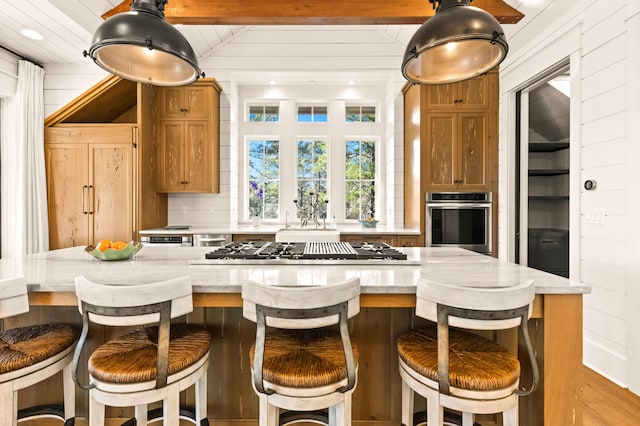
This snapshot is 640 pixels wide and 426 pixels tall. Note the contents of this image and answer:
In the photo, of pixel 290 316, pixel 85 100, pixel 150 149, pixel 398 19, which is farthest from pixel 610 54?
pixel 85 100

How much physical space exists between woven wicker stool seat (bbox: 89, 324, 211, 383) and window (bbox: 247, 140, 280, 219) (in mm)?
3324

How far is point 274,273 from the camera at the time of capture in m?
1.58

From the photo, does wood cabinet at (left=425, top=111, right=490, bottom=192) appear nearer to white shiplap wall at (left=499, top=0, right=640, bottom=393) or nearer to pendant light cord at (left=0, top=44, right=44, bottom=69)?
white shiplap wall at (left=499, top=0, right=640, bottom=393)

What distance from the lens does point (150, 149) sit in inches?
156

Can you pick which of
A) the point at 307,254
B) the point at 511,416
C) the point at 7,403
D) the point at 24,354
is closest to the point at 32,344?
the point at 24,354

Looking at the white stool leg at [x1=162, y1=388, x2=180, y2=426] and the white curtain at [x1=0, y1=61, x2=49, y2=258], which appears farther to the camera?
the white curtain at [x1=0, y1=61, x2=49, y2=258]

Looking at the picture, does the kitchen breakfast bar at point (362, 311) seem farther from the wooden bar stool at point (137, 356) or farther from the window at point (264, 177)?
the window at point (264, 177)

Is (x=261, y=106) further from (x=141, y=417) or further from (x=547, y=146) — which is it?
(x=141, y=417)

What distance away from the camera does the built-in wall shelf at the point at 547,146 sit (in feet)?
14.3

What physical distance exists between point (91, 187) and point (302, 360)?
3.46 metres

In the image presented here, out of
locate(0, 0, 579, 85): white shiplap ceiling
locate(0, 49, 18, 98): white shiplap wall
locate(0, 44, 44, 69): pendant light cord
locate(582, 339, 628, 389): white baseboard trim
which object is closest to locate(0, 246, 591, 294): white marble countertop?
locate(582, 339, 628, 389): white baseboard trim

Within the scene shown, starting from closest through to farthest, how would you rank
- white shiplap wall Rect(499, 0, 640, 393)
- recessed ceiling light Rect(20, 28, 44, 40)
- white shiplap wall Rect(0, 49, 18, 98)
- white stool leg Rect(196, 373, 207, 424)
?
1. white stool leg Rect(196, 373, 207, 424)
2. white shiplap wall Rect(499, 0, 640, 393)
3. recessed ceiling light Rect(20, 28, 44, 40)
4. white shiplap wall Rect(0, 49, 18, 98)

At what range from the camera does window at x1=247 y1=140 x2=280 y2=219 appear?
15.9 ft

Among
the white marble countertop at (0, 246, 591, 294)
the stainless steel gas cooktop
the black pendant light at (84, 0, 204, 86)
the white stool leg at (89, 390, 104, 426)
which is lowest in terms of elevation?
the white stool leg at (89, 390, 104, 426)
